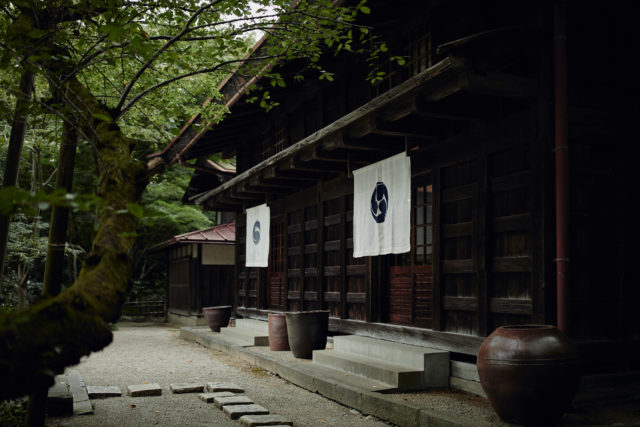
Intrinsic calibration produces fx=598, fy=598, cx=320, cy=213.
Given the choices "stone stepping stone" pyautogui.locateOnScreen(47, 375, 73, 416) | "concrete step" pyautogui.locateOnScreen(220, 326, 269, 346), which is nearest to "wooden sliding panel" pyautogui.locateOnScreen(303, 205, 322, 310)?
"concrete step" pyautogui.locateOnScreen(220, 326, 269, 346)

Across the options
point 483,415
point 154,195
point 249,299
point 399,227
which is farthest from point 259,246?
point 154,195

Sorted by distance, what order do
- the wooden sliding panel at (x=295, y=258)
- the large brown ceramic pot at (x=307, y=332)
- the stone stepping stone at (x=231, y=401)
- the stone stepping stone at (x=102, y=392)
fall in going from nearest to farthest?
the stone stepping stone at (x=231, y=401) < the stone stepping stone at (x=102, y=392) < the large brown ceramic pot at (x=307, y=332) < the wooden sliding panel at (x=295, y=258)

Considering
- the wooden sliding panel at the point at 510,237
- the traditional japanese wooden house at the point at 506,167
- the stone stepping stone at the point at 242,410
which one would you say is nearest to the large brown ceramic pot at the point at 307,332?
the traditional japanese wooden house at the point at 506,167

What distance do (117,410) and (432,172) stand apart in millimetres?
5513

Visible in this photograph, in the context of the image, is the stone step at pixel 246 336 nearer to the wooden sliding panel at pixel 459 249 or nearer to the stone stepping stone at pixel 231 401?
the stone stepping stone at pixel 231 401

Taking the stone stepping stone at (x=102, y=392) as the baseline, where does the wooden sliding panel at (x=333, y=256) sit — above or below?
above

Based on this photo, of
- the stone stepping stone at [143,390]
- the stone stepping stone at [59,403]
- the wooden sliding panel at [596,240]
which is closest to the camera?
the wooden sliding panel at [596,240]

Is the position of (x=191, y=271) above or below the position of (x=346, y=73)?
below

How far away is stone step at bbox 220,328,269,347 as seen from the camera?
44.9ft

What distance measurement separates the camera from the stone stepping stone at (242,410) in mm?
7497

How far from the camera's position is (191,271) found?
24656 mm

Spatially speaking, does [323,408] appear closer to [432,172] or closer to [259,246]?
[432,172]

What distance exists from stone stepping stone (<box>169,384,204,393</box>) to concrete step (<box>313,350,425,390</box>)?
83.3 inches

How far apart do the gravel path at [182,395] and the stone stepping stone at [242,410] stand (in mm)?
87
